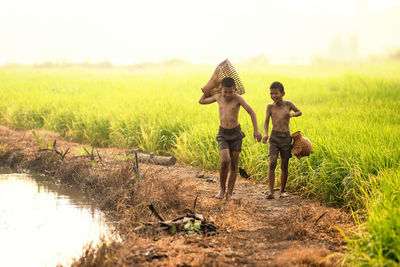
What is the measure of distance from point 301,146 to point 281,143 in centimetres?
27

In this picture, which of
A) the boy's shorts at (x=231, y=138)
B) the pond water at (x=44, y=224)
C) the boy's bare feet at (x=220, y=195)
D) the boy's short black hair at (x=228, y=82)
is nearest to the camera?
the pond water at (x=44, y=224)

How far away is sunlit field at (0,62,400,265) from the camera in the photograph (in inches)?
195

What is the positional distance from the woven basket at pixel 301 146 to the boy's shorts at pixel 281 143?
0.28ft

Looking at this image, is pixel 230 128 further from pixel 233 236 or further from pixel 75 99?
pixel 75 99

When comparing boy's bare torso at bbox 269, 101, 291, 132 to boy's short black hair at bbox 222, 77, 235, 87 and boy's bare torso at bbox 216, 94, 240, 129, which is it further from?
boy's short black hair at bbox 222, 77, 235, 87

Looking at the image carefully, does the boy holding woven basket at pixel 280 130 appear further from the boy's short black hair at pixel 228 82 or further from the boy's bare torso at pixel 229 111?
the boy's short black hair at pixel 228 82

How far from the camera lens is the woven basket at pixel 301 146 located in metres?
6.00

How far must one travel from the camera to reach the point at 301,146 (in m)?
6.02

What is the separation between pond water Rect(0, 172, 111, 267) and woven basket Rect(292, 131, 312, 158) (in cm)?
255

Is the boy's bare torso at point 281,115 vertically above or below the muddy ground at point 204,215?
above

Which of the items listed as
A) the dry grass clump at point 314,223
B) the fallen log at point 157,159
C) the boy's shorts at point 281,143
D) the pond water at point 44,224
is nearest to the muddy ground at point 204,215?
the dry grass clump at point 314,223

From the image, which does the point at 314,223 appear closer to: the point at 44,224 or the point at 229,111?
the point at 229,111

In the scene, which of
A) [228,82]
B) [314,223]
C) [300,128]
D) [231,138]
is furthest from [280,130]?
[300,128]

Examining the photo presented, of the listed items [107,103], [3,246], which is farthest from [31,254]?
[107,103]
